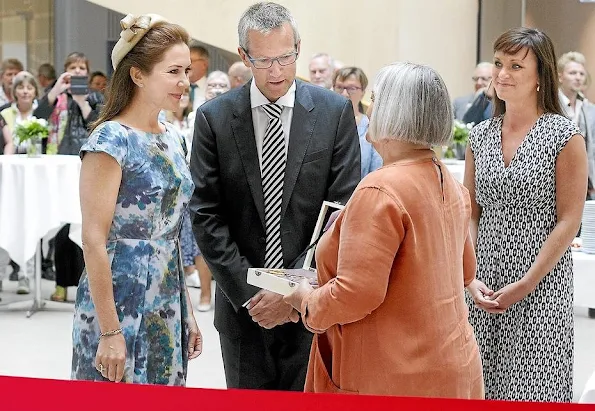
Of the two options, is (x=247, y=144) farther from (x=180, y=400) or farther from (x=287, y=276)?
(x=180, y=400)

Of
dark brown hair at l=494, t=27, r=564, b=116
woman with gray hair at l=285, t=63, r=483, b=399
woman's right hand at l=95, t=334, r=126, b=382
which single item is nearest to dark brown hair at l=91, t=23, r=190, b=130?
woman's right hand at l=95, t=334, r=126, b=382

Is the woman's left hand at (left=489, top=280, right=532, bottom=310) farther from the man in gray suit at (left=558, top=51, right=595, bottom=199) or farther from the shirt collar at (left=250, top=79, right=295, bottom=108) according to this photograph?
the man in gray suit at (left=558, top=51, right=595, bottom=199)

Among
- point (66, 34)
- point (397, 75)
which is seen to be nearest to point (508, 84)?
point (397, 75)

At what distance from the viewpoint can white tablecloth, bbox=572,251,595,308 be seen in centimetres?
526

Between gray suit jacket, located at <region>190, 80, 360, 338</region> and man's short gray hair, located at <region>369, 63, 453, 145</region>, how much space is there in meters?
0.76

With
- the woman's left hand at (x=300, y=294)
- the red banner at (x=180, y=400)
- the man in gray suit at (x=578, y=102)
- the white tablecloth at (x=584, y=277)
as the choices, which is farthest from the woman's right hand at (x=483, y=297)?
the man in gray suit at (x=578, y=102)

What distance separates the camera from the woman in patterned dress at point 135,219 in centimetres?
255

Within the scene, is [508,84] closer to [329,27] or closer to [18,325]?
[18,325]

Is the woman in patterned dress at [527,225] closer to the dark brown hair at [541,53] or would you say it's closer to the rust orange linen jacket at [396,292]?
the dark brown hair at [541,53]

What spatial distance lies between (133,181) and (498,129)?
1349 mm

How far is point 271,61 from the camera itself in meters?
2.91

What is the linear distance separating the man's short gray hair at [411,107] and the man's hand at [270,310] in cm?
79

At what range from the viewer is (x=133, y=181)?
103 inches

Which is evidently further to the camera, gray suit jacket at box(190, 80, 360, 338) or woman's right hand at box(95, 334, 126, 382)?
gray suit jacket at box(190, 80, 360, 338)
